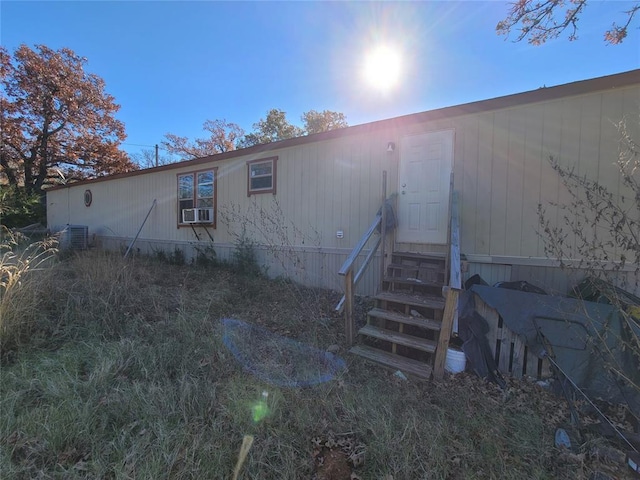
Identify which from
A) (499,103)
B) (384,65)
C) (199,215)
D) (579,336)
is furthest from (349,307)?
(199,215)

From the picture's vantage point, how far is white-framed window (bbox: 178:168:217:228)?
7777mm

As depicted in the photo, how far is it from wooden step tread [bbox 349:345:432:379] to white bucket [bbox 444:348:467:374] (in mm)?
226

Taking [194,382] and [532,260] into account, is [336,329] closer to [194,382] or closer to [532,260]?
[194,382]

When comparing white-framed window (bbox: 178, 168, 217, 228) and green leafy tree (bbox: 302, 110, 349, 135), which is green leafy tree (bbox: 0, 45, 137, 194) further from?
white-framed window (bbox: 178, 168, 217, 228)

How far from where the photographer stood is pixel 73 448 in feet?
5.95

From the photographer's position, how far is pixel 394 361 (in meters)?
2.91

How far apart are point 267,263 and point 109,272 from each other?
2.91 m

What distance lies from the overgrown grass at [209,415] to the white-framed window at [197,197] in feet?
14.7

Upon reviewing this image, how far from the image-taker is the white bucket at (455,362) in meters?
2.86

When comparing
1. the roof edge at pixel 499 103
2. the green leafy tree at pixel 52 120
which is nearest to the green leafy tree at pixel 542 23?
the roof edge at pixel 499 103

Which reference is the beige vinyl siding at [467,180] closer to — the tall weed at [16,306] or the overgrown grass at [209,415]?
the overgrown grass at [209,415]

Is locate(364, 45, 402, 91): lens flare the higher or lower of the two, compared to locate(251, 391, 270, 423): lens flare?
higher

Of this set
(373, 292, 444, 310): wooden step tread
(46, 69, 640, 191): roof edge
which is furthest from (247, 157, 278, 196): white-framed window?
(373, 292, 444, 310): wooden step tread

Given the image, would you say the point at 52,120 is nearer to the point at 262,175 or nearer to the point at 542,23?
the point at 262,175
